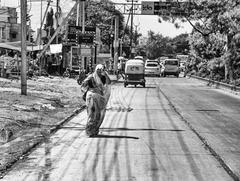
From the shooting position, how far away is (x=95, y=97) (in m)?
12.5

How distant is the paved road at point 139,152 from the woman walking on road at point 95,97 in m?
0.32

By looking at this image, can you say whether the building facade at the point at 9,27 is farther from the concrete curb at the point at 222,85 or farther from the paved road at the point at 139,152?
the paved road at the point at 139,152

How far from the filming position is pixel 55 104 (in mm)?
19906

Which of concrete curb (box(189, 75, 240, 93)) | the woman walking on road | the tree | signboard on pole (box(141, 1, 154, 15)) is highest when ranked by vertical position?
signboard on pole (box(141, 1, 154, 15))

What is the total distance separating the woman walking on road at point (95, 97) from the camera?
40.7 feet

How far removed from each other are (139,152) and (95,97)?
2.65m

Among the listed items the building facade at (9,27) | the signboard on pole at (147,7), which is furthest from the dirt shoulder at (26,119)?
the building facade at (9,27)

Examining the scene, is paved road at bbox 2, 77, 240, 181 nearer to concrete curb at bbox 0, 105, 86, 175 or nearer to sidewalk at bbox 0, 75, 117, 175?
concrete curb at bbox 0, 105, 86, 175

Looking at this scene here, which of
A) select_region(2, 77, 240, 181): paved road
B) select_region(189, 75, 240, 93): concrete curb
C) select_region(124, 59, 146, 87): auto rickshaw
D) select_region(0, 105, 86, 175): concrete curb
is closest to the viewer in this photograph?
select_region(2, 77, 240, 181): paved road

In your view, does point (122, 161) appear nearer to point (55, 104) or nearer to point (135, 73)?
point (55, 104)

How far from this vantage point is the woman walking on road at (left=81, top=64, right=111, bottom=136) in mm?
12398

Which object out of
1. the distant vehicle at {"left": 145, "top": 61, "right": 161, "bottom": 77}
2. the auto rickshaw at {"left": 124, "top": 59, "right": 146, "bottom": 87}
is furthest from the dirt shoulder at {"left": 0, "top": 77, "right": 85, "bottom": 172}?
the distant vehicle at {"left": 145, "top": 61, "right": 161, "bottom": 77}

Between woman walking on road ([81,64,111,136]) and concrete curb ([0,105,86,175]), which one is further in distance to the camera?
woman walking on road ([81,64,111,136])

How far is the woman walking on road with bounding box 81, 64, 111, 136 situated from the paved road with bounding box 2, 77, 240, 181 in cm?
32
